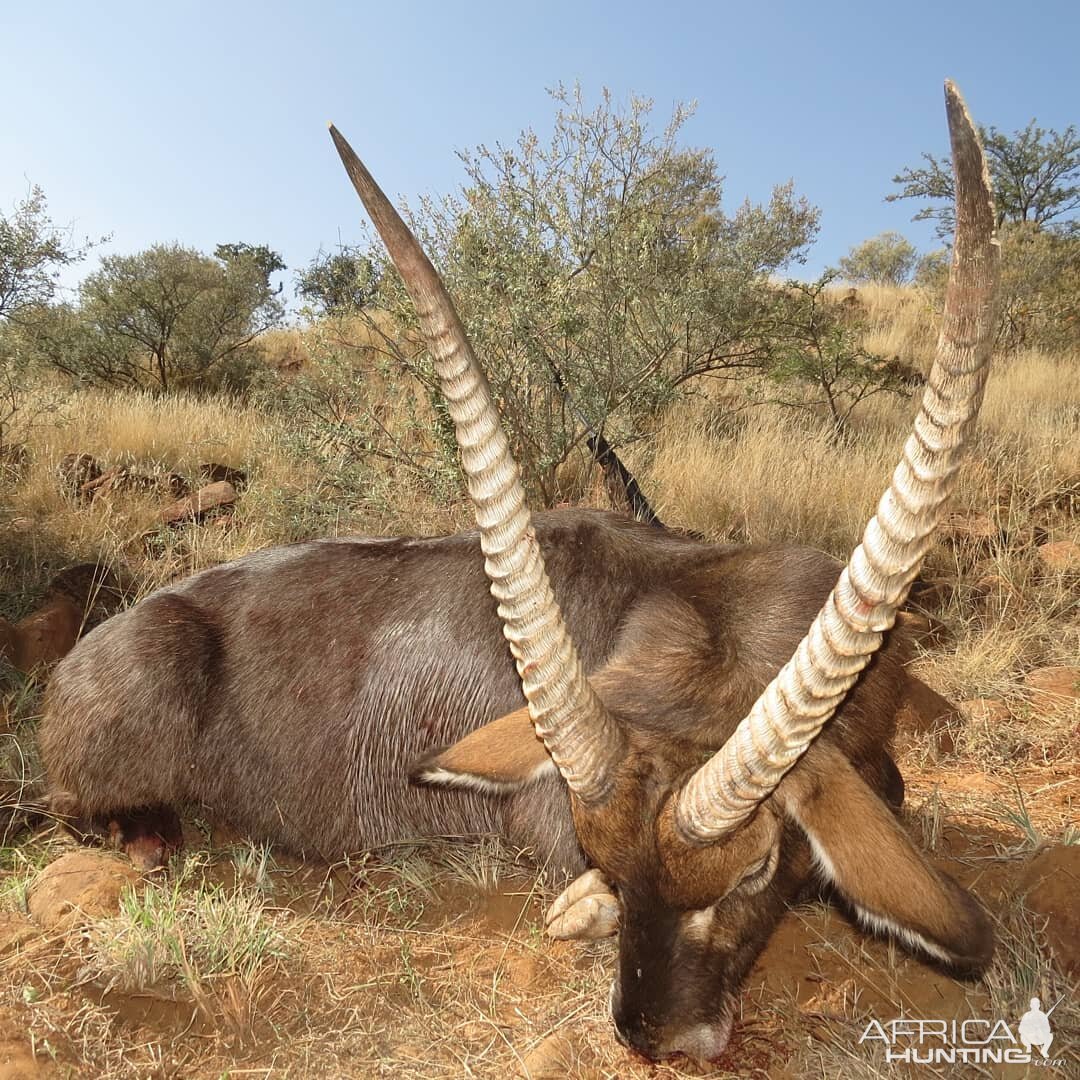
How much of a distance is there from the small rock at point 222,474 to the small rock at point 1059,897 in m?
6.88

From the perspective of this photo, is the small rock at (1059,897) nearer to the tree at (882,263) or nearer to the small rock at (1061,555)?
the small rock at (1061,555)

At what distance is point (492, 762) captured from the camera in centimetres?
270

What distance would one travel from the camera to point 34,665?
5172 mm

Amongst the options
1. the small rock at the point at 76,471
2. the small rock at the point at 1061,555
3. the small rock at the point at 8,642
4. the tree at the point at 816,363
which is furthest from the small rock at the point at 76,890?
the tree at the point at 816,363

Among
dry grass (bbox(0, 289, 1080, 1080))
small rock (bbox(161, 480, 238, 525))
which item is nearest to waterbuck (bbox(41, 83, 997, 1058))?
dry grass (bbox(0, 289, 1080, 1080))

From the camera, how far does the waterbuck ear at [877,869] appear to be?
2.19m

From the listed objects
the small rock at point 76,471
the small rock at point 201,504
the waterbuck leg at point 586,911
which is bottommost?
the waterbuck leg at point 586,911

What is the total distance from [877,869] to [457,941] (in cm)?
175

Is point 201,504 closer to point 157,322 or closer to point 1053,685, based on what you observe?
point 1053,685

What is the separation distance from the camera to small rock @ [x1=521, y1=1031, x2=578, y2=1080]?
271 centimetres

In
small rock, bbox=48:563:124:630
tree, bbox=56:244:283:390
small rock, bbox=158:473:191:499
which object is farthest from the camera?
tree, bbox=56:244:283:390

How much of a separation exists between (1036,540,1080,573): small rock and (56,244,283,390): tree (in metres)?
13.6

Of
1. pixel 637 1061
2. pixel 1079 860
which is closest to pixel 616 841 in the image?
pixel 637 1061

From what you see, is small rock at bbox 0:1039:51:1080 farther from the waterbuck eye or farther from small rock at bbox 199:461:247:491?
small rock at bbox 199:461:247:491
